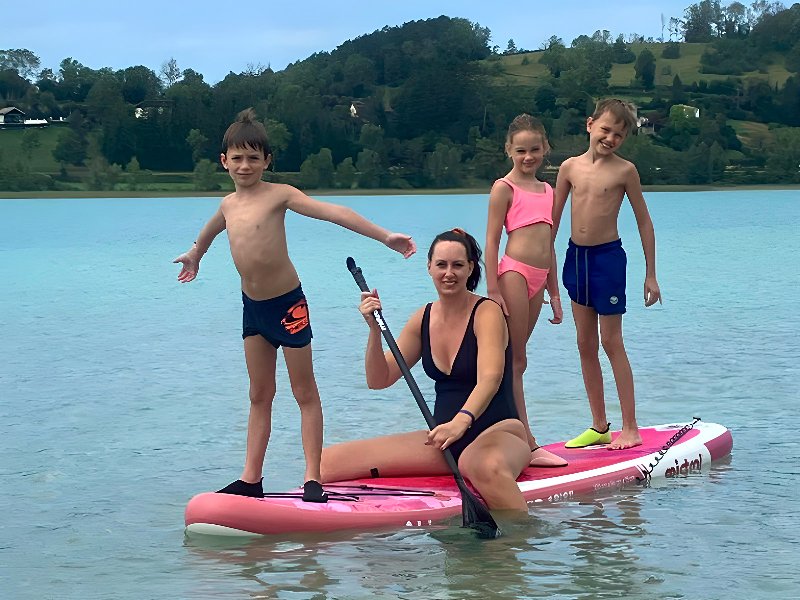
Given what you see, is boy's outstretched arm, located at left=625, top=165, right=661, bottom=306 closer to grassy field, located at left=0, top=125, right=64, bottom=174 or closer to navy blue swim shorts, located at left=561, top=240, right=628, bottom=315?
navy blue swim shorts, located at left=561, top=240, right=628, bottom=315

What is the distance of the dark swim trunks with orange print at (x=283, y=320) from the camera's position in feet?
20.2

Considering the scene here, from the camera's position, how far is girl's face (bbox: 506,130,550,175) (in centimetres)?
703

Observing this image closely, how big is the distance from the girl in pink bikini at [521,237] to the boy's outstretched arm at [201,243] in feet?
4.82

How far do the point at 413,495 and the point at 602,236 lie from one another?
6.15 ft

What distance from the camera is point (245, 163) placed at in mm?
6156

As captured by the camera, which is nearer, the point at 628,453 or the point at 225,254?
the point at 628,453

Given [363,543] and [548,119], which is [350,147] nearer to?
[548,119]

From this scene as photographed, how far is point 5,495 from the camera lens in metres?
7.53

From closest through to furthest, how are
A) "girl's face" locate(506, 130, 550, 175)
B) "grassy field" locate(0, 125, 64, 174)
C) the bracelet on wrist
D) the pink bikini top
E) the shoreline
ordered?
the bracelet on wrist → "girl's face" locate(506, 130, 550, 175) → the pink bikini top → the shoreline → "grassy field" locate(0, 125, 64, 174)

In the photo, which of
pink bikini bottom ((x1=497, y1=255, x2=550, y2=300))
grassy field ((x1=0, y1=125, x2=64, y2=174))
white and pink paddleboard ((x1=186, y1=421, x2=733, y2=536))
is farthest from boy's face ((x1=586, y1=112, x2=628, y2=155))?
grassy field ((x1=0, y1=125, x2=64, y2=174))

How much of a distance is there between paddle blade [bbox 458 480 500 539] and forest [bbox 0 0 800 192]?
3499 inches

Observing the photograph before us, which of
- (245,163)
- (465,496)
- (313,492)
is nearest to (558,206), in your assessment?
(465,496)

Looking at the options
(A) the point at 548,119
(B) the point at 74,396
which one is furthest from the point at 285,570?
(A) the point at 548,119

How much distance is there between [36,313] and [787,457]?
44.7 ft
